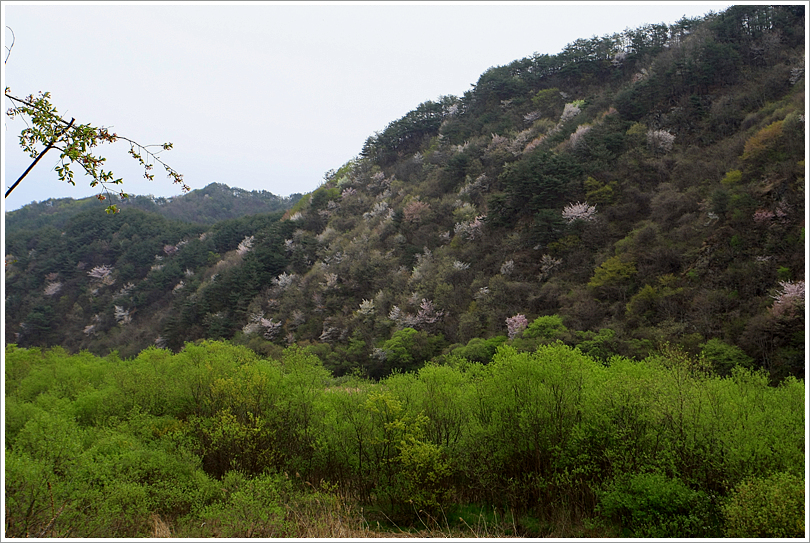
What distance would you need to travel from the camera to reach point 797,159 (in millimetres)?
22016

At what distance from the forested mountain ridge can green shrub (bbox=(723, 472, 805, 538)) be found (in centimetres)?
751

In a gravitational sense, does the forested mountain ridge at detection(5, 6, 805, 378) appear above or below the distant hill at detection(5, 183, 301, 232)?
below

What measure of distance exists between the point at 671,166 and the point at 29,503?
114ft

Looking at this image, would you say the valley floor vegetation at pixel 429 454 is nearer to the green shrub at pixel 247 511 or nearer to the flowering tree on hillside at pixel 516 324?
the green shrub at pixel 247 511

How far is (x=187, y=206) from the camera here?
104000 millimetres

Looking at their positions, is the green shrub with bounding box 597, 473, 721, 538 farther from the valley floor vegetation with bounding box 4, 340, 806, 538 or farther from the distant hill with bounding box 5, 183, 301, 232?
the distant hill with bounding box 5, 183, 301, 232

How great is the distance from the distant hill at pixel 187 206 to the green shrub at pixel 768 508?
8709 cm

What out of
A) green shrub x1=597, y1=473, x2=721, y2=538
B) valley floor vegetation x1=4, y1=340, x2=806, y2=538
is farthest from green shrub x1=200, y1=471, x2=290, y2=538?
green shrub x1=597, y1=473, x2=721, y2=538

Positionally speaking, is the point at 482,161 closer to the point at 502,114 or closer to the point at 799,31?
the point at 502,114

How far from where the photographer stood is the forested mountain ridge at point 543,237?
21.5 meters

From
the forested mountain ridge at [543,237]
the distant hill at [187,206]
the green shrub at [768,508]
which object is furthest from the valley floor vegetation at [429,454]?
the distant hill at [187,206]

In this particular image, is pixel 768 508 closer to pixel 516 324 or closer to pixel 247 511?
pixel 247 511

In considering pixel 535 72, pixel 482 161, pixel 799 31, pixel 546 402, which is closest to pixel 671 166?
pixel 799 31

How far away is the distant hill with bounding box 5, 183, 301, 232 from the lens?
88188 millimetres
